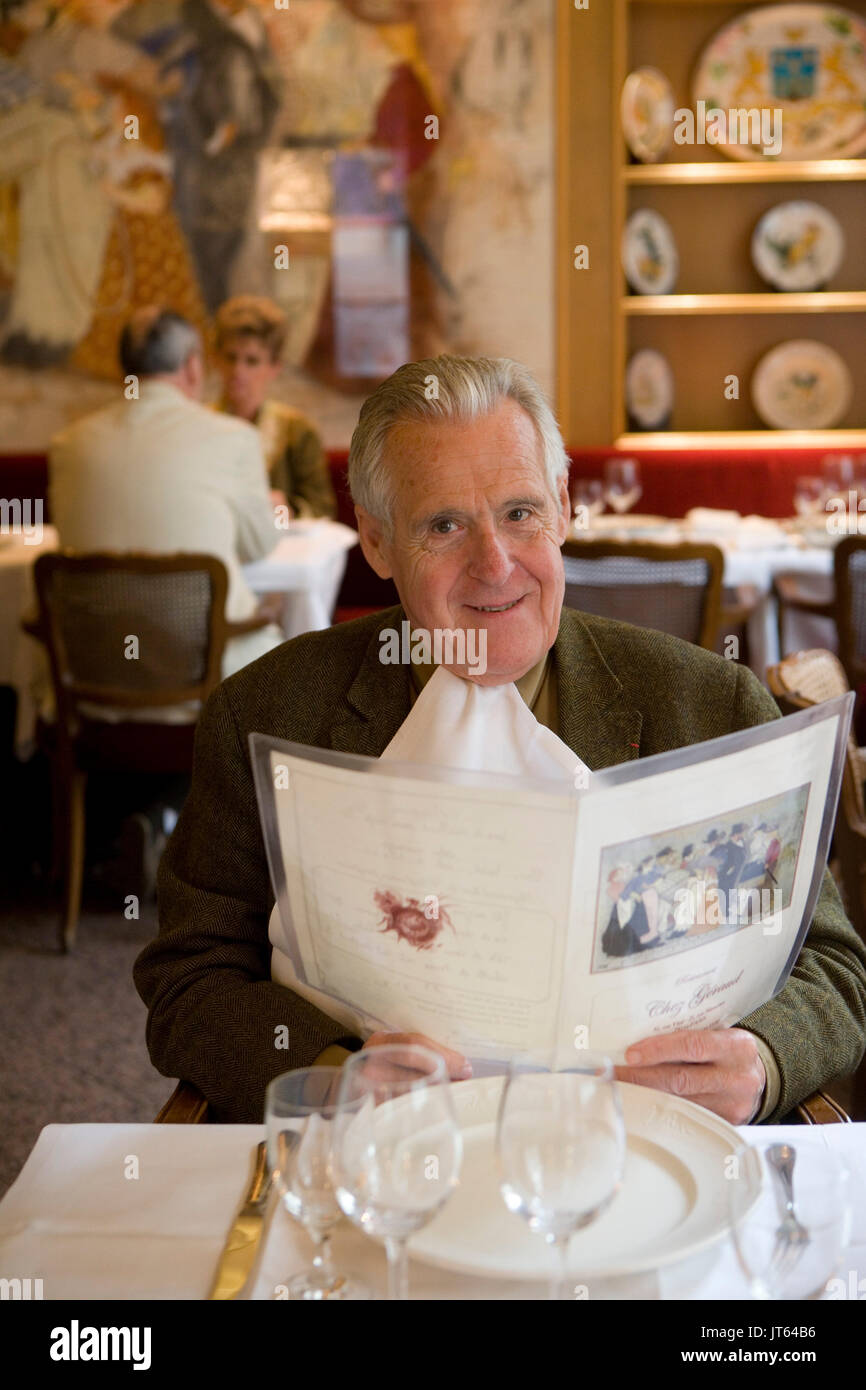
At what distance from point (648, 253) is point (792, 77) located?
0.92 m

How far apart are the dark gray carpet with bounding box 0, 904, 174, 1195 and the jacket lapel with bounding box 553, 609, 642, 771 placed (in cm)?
171

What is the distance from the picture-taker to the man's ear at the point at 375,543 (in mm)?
1667

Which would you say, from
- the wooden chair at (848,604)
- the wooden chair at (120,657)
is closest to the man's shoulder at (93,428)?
the wooden chair at (120,657)

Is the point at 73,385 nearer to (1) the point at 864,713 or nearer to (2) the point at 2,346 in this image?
(2) the point at 2,346

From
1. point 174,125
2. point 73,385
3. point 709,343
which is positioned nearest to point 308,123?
point 174,125

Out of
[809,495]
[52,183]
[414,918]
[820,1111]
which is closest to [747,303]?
[809,495]

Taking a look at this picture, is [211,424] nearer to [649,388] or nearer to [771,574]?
[771,574]

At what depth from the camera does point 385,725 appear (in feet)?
5.28

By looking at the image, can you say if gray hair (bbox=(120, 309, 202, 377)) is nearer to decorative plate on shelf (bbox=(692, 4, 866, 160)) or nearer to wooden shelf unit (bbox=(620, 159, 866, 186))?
wooden shelf unit (bbox=(620, 159, 866, 186))

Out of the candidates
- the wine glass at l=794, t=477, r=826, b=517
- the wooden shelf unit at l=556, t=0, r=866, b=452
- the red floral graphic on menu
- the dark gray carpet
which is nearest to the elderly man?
the red floral graphic on menu

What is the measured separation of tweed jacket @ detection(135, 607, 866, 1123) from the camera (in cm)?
143

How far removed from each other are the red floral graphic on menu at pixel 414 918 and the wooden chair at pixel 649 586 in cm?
257

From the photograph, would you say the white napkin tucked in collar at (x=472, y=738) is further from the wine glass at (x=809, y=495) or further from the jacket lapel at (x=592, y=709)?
the wine glass at (x=809, y=495)
